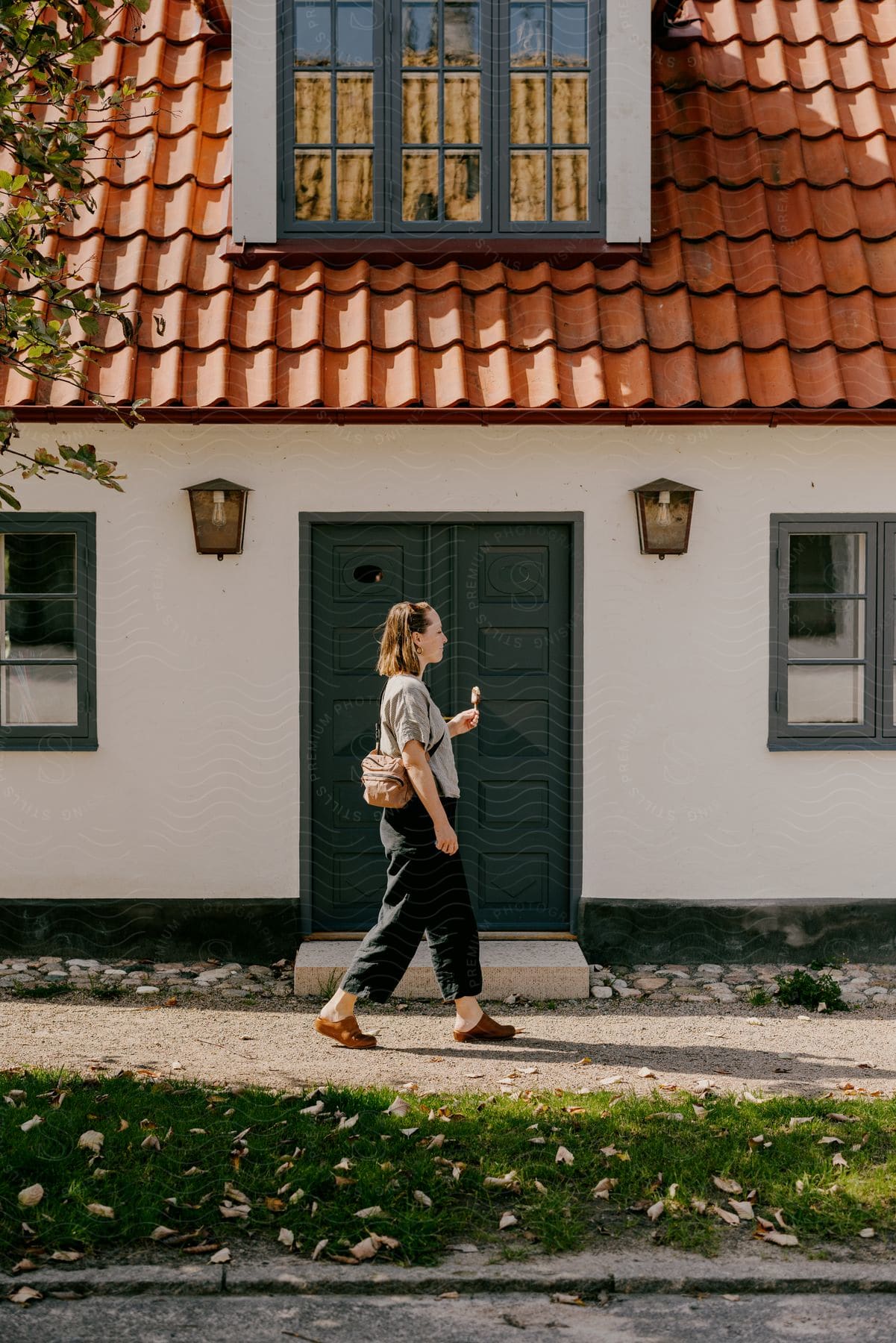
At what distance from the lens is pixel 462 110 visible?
26.6 ft

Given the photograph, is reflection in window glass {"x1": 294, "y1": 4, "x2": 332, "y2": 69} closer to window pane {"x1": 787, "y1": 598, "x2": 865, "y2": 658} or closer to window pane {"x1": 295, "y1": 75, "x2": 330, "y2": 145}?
window pane {"x1": 295, "y1": 75, "x2": 330, "y2": 145}

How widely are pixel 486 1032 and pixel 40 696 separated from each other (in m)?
3.33

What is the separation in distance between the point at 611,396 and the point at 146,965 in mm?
4062

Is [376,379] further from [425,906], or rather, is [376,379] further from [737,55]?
[737,55]

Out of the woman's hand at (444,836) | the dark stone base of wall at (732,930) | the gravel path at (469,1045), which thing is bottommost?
the gravel path at (469,1045)

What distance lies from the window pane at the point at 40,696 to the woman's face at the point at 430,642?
263cm

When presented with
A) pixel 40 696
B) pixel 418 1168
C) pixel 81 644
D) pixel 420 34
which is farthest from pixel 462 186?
pixel 418 1168

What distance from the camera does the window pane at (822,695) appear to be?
7836 mm

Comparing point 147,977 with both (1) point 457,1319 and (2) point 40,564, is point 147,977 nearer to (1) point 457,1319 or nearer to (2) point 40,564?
(2) point 40,564

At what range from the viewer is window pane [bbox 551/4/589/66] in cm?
813

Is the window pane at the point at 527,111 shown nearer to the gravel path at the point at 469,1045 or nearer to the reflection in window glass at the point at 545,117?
the reflection in window glass at the point at 545,117

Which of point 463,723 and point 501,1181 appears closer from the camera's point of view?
point 501,1181

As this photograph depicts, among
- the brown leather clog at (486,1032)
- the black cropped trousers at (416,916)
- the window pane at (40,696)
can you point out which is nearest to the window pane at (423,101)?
the window pane at (40,696)

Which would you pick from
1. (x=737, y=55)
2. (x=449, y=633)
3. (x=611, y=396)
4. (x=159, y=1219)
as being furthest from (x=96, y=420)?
(x=737, y=55)
